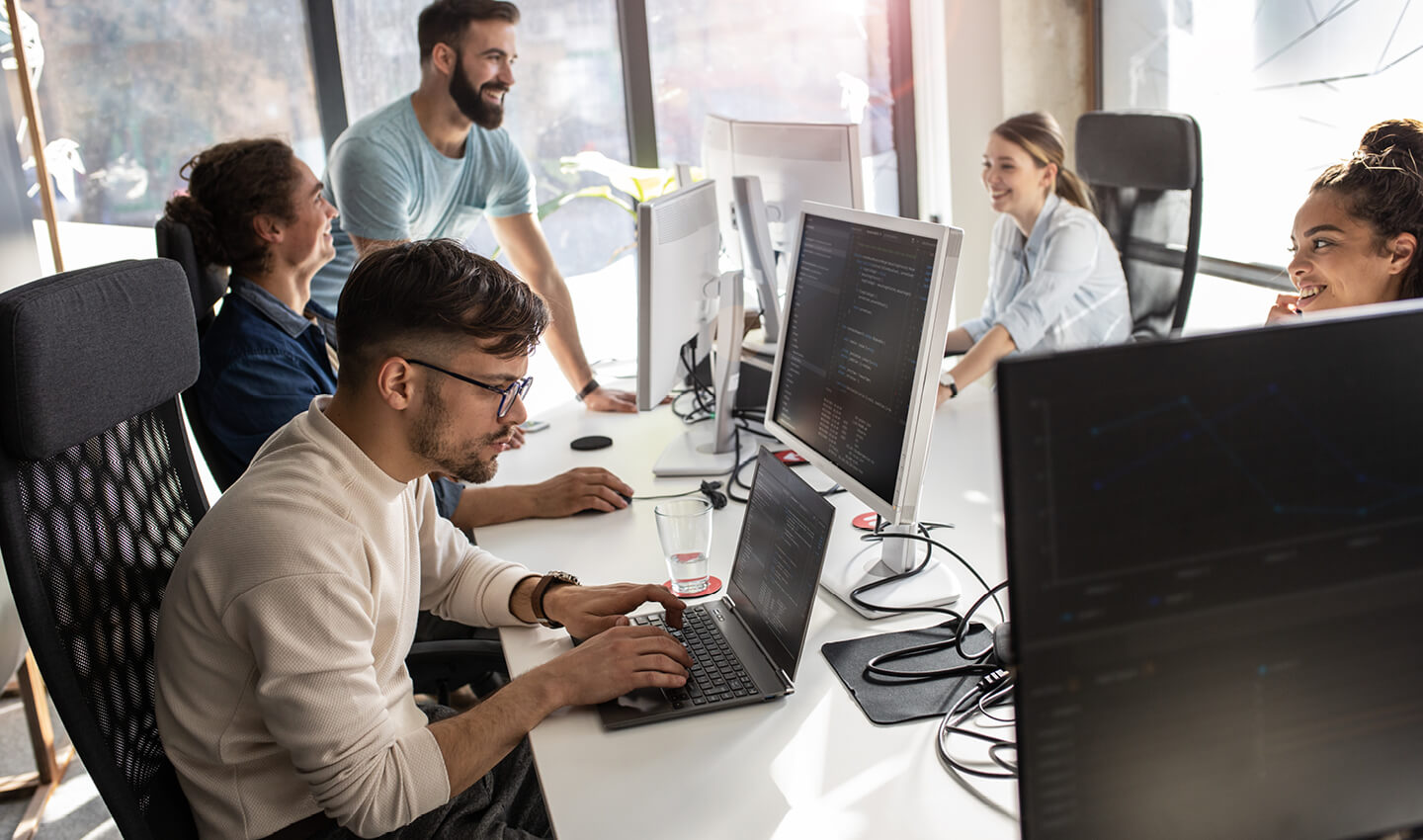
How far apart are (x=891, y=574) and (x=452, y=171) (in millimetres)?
2035

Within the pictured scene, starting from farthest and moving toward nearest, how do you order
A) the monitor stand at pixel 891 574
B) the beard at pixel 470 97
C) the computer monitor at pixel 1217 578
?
the beard at pixel 470 97 → the monitor stand at pixel 891 574 → the computer monitor at pixel 1217 578

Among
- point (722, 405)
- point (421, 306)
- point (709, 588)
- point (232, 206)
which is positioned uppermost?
point (232, 206)

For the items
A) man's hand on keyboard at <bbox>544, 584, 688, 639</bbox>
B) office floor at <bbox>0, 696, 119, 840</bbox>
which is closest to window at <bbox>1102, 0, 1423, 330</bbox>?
man's hand on keyboard at <bbox>544, 584, 688, 639</bbox>

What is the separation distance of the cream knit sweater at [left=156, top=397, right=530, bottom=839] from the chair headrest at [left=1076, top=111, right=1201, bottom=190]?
6.68 feet

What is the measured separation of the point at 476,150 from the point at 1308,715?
2.80 meters

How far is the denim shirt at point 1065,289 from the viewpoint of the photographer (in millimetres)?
2693

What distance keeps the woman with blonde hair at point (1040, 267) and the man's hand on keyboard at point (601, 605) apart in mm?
1179

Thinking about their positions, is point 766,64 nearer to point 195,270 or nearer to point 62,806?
point 195,270

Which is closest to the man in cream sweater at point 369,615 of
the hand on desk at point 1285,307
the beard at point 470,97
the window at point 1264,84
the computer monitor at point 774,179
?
the computer monitor at point 774,179

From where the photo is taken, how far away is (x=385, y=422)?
4.28 ft

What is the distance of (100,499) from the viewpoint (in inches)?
48.6

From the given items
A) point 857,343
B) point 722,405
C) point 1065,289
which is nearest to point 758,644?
point 857,343

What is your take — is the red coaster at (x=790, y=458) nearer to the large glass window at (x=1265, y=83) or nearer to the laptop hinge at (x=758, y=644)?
the laptop hinge at (x=758, y=644)

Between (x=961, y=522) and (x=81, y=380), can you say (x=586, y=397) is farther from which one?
(x=81, y=380)
